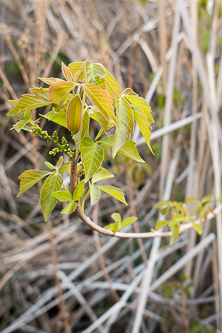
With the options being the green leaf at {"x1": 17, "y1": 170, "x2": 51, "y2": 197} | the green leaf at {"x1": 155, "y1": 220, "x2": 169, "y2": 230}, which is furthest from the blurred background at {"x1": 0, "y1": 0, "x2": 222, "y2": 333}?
the green leaf at {"x1": 17, "y1": 170, "x2": 51, "y2": 197}

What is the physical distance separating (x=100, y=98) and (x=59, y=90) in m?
0.04

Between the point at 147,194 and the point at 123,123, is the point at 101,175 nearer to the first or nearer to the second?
the point at 123,123

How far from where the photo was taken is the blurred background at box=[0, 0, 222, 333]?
2.85 ft

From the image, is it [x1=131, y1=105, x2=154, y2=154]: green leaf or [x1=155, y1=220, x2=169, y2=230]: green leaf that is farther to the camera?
[x1=155, y1=220, x2=169, y2=230]: green leaf

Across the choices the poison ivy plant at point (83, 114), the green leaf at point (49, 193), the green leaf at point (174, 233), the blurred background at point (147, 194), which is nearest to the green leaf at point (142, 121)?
the poison ivy plant at point (83, 114)

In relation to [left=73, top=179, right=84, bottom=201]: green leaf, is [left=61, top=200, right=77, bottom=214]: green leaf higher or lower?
lower

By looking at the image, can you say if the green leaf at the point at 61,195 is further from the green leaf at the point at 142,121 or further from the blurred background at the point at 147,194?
the blurred background at the point at 147,194

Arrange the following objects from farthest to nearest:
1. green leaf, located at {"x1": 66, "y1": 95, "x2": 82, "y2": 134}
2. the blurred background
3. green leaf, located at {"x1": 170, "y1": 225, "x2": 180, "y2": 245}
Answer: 1. the blurred background
2. green leaf, located at {"x1": 170, "y1": 225, "x2": 180, "y2": 245}
3. green leaf, located at {"x1": 66, "y1": 95, "x2": 82, "y2": 134}

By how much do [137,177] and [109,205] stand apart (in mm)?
600

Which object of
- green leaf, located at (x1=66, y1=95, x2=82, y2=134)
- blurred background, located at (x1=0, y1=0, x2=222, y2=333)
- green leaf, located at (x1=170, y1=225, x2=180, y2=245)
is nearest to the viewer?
green leaf, located at (x1=66, y1=95, x2=82, y2=134)

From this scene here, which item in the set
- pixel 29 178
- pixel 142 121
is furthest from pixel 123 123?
pixel 29 178

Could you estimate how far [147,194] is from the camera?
3.94 feet

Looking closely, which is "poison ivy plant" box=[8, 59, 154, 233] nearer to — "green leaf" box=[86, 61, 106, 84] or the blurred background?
"green leaf" box=[86, 61, 106, 84]

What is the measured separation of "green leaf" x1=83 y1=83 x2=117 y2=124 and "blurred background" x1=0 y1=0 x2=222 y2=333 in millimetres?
502
